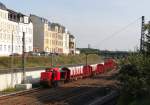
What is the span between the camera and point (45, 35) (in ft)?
523

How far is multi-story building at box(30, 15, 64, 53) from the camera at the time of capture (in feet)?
508

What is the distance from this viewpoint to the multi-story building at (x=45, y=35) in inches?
6097

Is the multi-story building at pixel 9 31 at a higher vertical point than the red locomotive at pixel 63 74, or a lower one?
higher

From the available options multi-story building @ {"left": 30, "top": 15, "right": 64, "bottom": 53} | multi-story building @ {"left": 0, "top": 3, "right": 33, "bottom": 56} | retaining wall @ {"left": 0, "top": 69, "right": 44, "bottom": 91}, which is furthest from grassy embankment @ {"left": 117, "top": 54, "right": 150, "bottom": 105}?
multi-story building @ {"left": 30, "top": 15, "right": 64, "bottom": 53}

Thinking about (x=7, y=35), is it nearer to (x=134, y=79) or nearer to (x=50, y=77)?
(x=50, y=77)

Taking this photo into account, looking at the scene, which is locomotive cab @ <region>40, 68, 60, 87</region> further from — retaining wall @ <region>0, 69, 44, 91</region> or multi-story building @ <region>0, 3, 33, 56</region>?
multi-story building @ <region>0, 3, 33, 56</region>

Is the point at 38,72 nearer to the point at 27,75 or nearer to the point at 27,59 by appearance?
the point at 27,75

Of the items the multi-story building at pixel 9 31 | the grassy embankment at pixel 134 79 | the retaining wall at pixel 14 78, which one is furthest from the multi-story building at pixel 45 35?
the grassy embankment at pixel 134 79

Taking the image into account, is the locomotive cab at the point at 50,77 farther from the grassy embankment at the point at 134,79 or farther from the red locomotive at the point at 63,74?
the grassy embankment at the point at 134,79

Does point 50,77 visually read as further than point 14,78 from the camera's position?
Yes

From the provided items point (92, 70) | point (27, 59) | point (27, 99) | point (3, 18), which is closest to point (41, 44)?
point (3, 18)

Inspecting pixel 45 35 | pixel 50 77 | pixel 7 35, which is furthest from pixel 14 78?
pixel 45 35

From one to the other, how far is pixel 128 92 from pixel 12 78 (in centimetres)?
2258

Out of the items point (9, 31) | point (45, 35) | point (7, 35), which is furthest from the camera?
point (45, 35)
